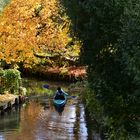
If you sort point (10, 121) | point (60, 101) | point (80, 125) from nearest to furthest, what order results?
point (80, 125) < point (10, 121) < point (60, 101)

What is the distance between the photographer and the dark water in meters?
21.2

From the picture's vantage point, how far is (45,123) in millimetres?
24641

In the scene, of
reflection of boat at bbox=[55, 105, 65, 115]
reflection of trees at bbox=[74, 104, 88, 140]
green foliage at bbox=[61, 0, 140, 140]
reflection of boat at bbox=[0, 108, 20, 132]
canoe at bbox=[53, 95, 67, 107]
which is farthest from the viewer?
canoe at bbox=[53, 95, 67, 107]

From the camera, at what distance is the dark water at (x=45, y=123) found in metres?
21.2

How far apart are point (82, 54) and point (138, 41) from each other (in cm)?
345

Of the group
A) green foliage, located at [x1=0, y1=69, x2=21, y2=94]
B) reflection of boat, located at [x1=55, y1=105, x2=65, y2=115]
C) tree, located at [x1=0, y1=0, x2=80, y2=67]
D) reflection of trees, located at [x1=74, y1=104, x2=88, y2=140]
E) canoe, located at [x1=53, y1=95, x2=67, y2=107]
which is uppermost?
tree, located at [x1=0, y1=0, x2=80, y2=67]

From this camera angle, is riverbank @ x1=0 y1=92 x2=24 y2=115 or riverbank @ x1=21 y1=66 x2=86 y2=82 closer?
riverbank @ x1=0 y1=92 x2=24 y2=115

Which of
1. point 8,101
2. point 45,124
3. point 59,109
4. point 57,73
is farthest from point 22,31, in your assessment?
point 57,73

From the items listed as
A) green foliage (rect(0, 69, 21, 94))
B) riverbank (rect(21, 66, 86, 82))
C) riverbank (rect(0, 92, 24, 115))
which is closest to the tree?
green foliage (rect(0, 69, 21, 94))

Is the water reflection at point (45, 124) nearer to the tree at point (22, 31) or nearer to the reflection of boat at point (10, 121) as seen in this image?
the reflection of boat at point (10, 121)

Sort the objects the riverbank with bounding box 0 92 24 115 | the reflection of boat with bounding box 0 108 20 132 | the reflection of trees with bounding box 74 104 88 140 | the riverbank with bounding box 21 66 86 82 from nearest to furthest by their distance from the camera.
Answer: the reflection of trees with bounding box 74 104 88 140 → the reflection of boat with bounding box 0 108 20 132 → the riverbank with bounding box 0 92 24 115 → the riverbank with bounding box 21 66 86 82

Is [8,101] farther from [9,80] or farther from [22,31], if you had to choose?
[22,31]

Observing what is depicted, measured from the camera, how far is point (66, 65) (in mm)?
46938

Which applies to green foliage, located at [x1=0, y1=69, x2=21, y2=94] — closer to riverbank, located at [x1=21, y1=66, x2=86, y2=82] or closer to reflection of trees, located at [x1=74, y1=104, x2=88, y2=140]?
reflection of trees, located at [x1=74, y1=104, x2=88, y2=140]
